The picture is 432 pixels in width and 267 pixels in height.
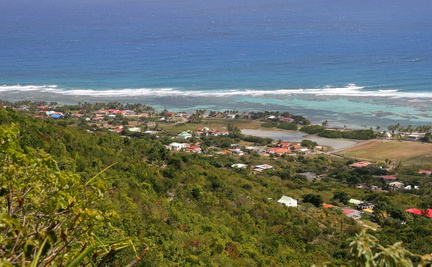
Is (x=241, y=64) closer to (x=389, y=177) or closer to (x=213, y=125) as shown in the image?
(x=213, y=125)

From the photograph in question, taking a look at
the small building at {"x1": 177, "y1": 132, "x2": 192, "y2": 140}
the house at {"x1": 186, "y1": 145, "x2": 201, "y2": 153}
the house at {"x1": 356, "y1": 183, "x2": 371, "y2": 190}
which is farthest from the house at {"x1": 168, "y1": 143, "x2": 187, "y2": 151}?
the house at {"x1": 356, "y1": 183, "x2": 371, "y2": 190}

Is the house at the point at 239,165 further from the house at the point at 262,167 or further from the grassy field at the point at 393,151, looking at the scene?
the grassy field at the point at 393,151

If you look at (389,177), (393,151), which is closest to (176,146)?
(389,177)

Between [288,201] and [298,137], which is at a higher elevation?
[298,137]

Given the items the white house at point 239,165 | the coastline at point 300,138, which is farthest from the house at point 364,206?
the coastline at point 300,138

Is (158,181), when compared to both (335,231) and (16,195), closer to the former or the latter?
(335,231)

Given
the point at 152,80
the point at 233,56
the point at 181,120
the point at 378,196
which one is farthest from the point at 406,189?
the point at 233,56

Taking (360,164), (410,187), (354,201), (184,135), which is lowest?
(410,187)
